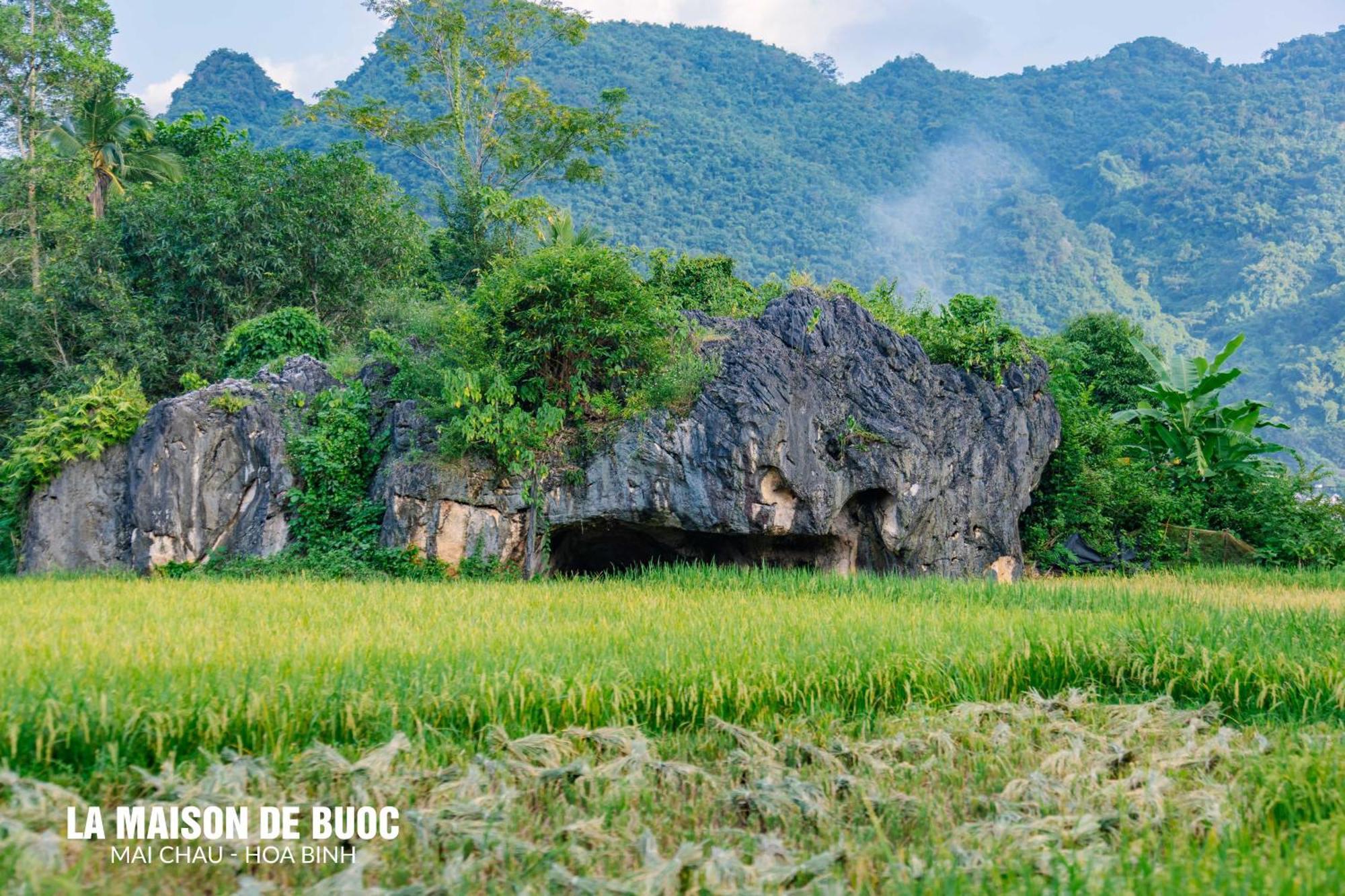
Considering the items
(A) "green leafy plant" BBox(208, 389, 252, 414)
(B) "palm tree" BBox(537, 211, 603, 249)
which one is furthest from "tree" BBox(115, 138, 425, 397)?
(A) "green leafy plant" BBox(208, 389, 252, 414)

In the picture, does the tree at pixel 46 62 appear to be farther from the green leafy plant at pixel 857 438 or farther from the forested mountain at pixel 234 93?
the forested mountain at pixel 234 93

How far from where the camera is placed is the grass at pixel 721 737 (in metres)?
3.61

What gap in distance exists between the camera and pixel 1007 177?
70500 millimetres

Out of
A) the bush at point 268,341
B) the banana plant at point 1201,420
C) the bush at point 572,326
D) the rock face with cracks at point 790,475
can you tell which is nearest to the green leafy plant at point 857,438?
the rock face with cracks at point 790,475

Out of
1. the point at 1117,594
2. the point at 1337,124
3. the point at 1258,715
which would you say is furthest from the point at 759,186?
the point at 1258,715

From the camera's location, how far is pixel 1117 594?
32.8 feet

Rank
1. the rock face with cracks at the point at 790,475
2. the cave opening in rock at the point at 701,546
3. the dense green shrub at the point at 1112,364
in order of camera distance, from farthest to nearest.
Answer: the dense green shrub at the point at 1112,364 → the cave opening in rock at the point at 701,546 → the rock face with cracks at the point at 790,475

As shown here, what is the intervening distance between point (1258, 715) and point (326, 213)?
1910cm

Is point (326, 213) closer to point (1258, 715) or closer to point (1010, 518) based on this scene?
point (1010, 518)

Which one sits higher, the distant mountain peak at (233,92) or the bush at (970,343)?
the distant mountain peak at (233,92)

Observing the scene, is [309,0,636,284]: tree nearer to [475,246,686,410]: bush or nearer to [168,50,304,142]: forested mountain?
[475,246,686,410]: bush

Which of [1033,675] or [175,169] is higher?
[175,169]

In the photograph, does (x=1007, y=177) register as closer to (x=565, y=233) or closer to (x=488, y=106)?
(x=488, y=106)

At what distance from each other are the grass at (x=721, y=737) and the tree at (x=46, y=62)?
2160 cm
